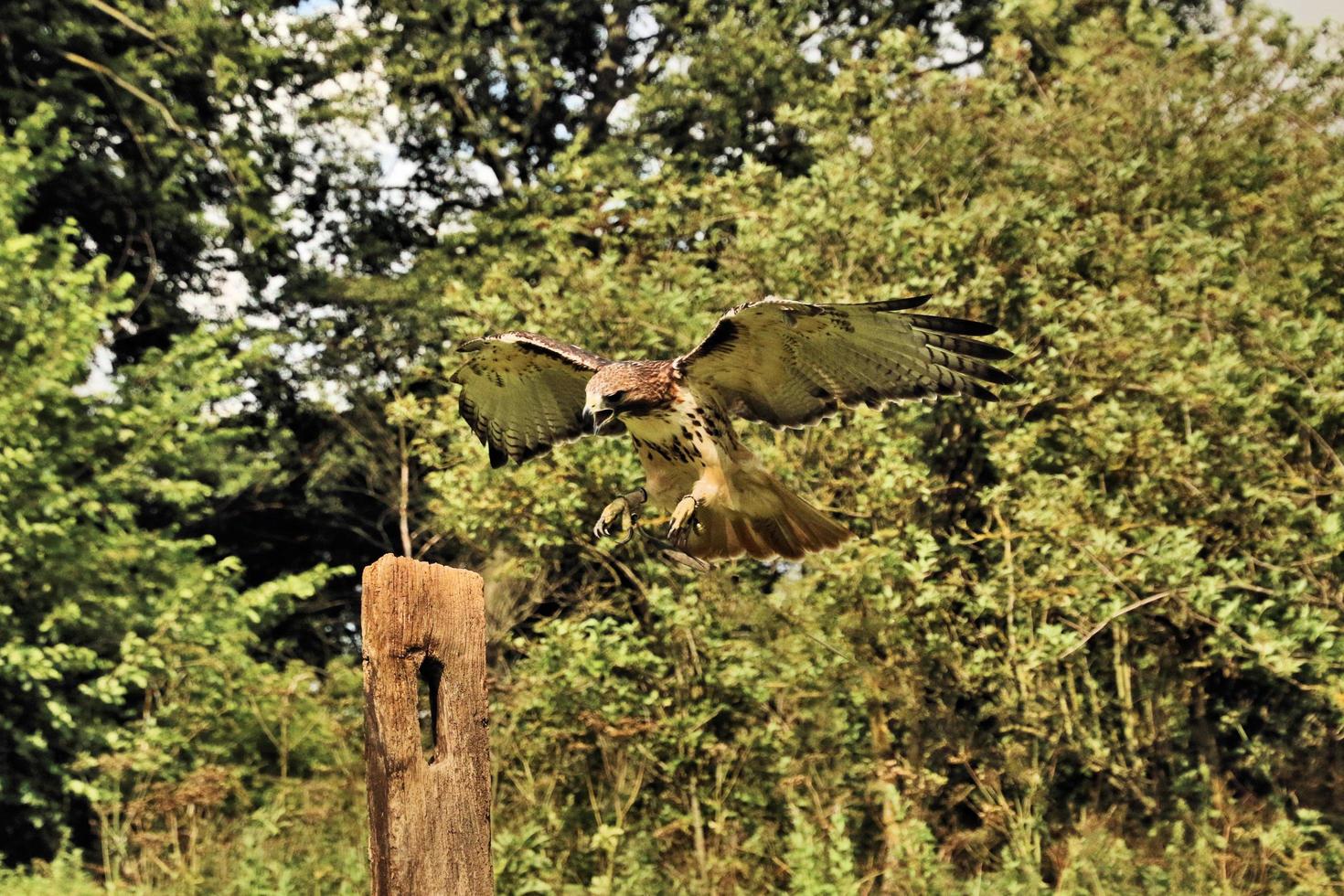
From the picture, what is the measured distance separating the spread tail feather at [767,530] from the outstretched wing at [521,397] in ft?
2.43

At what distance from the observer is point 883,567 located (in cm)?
789

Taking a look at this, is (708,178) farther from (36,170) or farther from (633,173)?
(36,170)

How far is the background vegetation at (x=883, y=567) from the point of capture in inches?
316

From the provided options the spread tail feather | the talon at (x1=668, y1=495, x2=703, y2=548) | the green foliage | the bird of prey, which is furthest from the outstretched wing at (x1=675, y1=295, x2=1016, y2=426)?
the green foliage

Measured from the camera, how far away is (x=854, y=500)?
842cm

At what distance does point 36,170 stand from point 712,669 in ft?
25.0

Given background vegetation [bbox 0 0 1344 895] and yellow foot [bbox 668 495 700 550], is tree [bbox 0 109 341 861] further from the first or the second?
yellow foot [bbox 668 495 700 550]

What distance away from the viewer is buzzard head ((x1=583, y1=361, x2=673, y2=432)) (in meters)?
5.05

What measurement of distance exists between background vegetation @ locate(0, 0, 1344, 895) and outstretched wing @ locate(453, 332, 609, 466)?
6.86ft

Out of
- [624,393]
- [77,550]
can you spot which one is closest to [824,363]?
[624,393]

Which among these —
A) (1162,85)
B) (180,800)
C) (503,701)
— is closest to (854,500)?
(503,701)

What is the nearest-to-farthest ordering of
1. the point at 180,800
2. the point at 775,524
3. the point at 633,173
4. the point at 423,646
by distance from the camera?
the point at 423,646 → the point at 775,524 → the point at 180,800 → the point at 633,173

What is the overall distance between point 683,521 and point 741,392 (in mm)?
786

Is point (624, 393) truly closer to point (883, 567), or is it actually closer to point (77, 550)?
point (883, 567)
